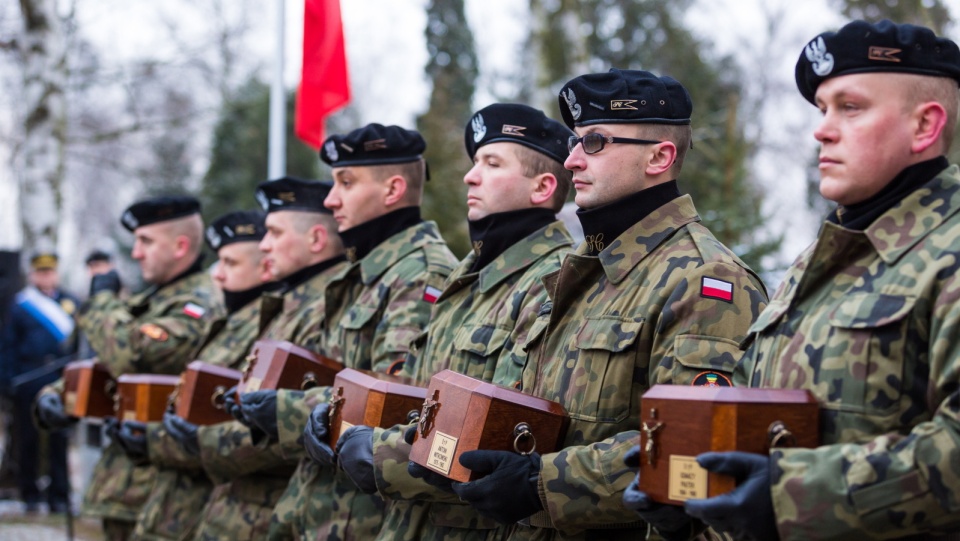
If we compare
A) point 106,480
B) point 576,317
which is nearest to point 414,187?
point 576,317

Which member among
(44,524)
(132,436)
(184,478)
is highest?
(132,436)

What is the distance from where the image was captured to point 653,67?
852 inches

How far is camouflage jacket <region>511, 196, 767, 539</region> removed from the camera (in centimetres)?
315

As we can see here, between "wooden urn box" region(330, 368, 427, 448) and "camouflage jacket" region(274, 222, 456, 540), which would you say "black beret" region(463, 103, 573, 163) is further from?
"wooden urn box" region(330, 368, 427, 448)

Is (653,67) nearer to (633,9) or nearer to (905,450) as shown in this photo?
(633,9)

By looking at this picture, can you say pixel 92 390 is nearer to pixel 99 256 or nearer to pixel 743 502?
pixel 99 256

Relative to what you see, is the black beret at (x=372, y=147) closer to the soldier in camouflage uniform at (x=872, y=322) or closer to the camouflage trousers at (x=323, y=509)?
the camouflage trousers at (x=323, y=509)

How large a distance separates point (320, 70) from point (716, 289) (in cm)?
667

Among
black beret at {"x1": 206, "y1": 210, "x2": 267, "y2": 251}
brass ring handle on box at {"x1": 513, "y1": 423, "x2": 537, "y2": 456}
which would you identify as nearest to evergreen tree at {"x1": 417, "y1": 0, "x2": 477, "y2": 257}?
black beret at {"x1": 206, "y1": 210, "x2": 267, "y2": 251}

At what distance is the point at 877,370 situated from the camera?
2.49 m

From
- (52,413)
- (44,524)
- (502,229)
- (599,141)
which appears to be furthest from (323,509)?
(44,524)

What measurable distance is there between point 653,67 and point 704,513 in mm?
19952

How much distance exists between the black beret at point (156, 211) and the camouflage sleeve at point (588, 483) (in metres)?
5.15

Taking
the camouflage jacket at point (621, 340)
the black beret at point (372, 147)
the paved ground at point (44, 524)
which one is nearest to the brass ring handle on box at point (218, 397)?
the black beret at point (372, 147)
